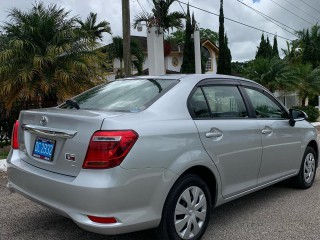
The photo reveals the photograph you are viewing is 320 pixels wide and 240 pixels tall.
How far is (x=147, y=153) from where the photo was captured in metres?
3.29

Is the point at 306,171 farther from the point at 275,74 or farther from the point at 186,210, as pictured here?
the point at 275,74

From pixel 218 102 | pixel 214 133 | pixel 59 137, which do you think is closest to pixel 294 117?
pixel 218 102

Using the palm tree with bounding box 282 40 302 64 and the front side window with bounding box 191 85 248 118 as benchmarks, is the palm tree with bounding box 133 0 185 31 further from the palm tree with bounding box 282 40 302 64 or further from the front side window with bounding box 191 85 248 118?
the palm tree with bounding box 282 40 302 64

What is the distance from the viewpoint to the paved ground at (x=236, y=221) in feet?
13.3

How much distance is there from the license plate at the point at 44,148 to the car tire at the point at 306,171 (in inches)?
147

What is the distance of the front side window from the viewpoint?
407 cm

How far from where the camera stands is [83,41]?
392 inches

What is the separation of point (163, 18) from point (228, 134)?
15359 millimetres

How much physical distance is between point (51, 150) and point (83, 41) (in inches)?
270

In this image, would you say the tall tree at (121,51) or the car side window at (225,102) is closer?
the car side window at (225,102)

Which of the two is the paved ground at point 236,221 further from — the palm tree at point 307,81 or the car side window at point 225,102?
the palm tree at point 307,81

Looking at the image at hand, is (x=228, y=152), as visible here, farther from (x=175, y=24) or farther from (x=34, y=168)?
(x=175, y=24)

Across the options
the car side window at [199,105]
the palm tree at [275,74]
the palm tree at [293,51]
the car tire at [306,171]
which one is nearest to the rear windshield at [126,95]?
the car side window at [199,105]

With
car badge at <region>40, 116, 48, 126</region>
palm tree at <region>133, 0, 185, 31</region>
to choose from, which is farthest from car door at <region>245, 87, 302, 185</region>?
palm tree at <region>133, 0, 185, 31</region>
